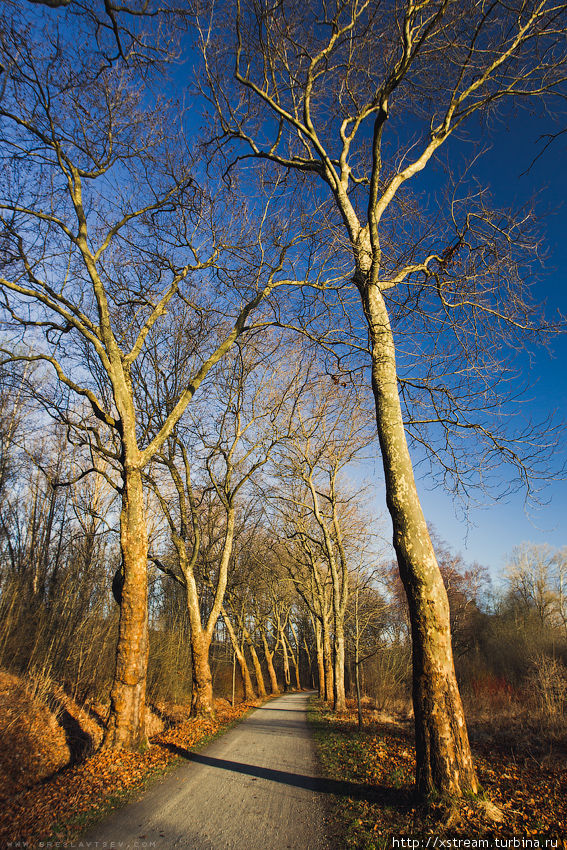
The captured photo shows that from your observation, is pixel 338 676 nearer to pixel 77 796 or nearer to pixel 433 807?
pixel 77 796

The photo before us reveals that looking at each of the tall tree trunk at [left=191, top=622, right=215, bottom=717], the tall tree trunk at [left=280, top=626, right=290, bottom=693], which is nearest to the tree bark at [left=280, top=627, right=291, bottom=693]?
the tall tree trunk at [left=280, top=626, right=290, bottom=693]

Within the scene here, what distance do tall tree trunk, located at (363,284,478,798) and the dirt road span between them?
1.33 m

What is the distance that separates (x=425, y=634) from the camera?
153 inches

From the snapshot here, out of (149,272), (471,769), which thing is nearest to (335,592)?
(471,769)

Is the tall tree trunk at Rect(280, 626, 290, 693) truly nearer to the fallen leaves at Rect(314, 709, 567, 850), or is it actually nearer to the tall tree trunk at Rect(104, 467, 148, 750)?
the fallen leaves at Rect(314, 709, 567, 850)

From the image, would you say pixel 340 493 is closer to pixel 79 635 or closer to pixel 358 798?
pixel 79 635

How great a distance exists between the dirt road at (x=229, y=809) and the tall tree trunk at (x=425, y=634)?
52.3 inches

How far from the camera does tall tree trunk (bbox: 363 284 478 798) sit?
3.57 metres

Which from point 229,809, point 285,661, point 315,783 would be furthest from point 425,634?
point 285,661

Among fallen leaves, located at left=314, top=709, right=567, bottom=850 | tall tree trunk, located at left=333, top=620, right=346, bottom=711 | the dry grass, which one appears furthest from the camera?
tall tree trunk, located at left=333, top=620, right=346, bottom=711

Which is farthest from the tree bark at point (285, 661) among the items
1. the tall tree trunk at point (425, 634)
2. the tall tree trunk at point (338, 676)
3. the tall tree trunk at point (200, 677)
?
the tall tree trunk at point (425, 634)

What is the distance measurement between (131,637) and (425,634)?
513 cm

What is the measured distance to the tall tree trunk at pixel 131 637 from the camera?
626 cm

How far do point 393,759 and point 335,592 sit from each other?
852 cm
